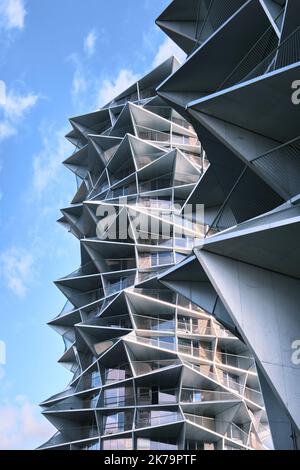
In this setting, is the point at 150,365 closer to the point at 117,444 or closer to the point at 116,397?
the point at 116,397

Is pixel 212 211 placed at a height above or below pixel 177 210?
below

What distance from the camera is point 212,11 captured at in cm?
2247

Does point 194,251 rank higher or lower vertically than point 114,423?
higher

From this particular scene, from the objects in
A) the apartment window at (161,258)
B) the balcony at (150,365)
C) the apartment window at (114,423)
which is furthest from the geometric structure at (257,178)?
the apartment window at (161,258)

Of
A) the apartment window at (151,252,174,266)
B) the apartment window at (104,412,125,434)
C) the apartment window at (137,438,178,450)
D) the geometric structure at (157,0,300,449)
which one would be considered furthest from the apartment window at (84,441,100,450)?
the geometric structure at (157,0,300,449)

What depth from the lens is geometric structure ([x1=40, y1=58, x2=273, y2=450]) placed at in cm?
4050

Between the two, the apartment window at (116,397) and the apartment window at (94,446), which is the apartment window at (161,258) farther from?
the apartment window at (94,446)

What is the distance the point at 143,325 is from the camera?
4425 centimetres

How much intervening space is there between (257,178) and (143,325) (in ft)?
92.7

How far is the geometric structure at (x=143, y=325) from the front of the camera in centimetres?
4050

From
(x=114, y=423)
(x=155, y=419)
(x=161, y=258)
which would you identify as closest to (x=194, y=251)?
(x=155, y=419)

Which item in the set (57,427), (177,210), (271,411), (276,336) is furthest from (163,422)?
(276,336)
